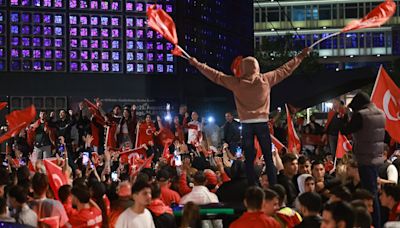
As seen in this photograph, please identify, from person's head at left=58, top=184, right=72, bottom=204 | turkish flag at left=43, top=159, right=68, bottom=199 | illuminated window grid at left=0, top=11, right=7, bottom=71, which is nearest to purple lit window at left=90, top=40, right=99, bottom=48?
illuminated window grid at left=0, top=11, right=7, bottom=71

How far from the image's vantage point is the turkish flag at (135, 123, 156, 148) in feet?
72.3

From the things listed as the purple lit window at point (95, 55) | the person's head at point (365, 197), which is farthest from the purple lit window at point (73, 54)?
the person's head at point (365, 197)

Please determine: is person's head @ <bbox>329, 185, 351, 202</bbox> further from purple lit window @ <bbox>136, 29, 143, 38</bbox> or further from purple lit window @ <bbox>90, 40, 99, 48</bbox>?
purple lit window @ <bbox>136, 29, 143, 38</bbox>

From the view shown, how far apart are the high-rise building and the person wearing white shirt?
68.5 meters

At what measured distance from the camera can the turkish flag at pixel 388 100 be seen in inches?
650

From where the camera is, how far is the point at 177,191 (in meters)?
13.5

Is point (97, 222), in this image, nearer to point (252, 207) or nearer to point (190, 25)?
point (252, 207)

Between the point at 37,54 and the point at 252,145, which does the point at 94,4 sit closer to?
the point at 37,54

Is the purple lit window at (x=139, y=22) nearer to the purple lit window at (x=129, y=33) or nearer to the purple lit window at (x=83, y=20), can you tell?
the purple lit window at (x=129, y=33)

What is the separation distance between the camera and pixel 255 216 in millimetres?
8812

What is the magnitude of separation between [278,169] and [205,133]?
9.53 metres

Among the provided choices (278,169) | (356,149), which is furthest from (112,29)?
(356,149)

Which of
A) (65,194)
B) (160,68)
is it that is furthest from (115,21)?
(65,194)

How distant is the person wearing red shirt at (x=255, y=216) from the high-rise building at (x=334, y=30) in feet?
226
